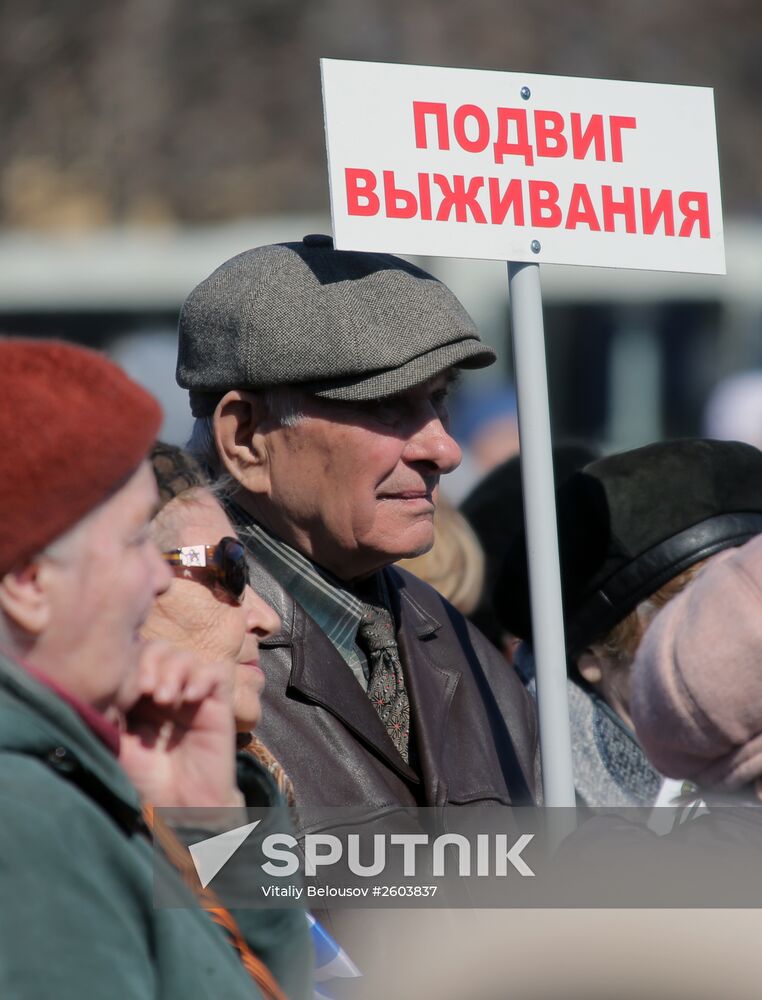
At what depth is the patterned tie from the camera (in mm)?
2789

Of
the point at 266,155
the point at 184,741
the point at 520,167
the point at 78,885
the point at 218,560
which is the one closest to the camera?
the point at 78,885

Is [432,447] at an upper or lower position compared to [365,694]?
upper

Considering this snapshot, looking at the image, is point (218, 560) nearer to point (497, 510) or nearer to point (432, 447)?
point (432, 447)

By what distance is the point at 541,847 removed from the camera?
2.40 metres

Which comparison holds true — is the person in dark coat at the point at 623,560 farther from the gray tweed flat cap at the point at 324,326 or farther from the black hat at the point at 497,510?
the black hat at the point at 497,510

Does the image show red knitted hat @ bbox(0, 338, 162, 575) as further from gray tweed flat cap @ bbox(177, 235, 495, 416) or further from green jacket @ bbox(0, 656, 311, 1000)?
gray tweed flat cap @ bbox(177, 235, 495, 416)

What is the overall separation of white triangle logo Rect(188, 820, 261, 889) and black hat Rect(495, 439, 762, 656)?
1.16 meters

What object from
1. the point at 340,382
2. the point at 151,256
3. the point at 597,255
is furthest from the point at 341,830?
the point at 151,256

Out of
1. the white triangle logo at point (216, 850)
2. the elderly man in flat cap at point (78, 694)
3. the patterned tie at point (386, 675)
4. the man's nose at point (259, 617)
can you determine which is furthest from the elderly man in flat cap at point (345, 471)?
the elderly man in flat cap at point (78, 694)

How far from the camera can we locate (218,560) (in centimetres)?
227

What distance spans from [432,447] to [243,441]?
36 cm

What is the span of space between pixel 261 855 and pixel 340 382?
1.00 m

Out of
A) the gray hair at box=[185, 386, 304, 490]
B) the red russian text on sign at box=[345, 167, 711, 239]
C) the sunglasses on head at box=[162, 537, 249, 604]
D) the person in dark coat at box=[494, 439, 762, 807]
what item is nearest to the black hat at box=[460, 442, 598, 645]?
the person in dark coat at box=[494, 439, 762, 807]

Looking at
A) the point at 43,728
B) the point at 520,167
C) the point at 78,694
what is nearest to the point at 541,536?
the point at 520,167
